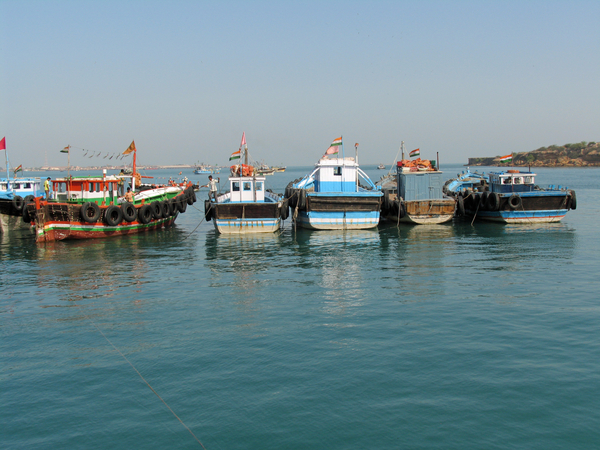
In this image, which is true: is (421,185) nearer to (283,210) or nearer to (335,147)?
(335,147)

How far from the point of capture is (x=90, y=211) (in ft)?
107

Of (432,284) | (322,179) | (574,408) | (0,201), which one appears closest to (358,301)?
(432,284)

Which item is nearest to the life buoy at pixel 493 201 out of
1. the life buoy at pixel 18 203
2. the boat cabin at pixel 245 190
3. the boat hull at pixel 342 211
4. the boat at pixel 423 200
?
the boat at pixel 423 200

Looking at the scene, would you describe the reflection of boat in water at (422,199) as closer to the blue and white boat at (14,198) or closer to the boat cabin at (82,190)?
the boat cabin at (82,190)

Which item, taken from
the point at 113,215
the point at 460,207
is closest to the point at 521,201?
the point at 460,207

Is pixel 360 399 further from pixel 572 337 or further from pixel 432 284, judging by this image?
pixel 432 284

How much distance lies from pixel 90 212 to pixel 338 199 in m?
16.2

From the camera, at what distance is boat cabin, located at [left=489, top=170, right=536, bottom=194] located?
38.3 metres

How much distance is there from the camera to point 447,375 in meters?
10.9

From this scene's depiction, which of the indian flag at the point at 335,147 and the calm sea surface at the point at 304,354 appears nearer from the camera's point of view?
the calm sea surface at the point at 304,354

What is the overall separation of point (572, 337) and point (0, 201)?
40.1 m

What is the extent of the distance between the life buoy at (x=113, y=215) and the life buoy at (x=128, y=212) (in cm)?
30

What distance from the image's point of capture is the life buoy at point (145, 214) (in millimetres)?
35469

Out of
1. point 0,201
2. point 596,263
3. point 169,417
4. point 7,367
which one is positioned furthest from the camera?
point 0,201
